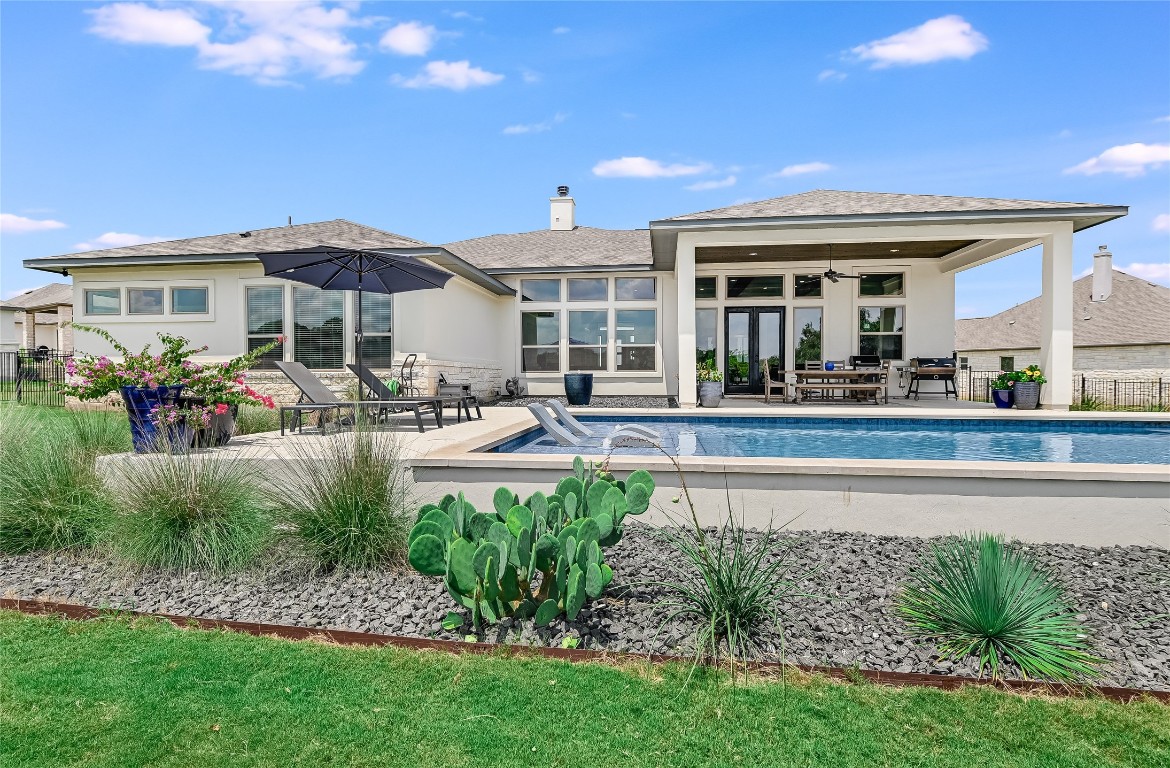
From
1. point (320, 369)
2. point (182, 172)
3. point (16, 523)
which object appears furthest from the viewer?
point (320, 369)

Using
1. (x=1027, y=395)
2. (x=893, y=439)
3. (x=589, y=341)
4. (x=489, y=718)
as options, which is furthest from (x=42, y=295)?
(x=1027, y=395)

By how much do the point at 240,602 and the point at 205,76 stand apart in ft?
26.4

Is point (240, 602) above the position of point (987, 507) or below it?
below

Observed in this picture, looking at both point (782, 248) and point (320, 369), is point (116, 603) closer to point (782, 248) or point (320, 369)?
point (320, 369)

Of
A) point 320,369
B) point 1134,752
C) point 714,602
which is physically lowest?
point 1134,752

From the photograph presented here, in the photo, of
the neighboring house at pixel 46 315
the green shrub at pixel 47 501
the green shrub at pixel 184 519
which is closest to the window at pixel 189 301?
the green shrub at pixel 47 501

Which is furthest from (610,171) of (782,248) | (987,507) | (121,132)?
(987,507)

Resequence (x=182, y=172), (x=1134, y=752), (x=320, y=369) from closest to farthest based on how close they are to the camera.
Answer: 1. (x=1134, y=752)
2. (x=182, y=172)
3. (x=320, y=369)

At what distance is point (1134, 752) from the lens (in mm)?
1955

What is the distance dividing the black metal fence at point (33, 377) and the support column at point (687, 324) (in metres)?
11.2

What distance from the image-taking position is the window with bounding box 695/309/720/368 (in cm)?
1504

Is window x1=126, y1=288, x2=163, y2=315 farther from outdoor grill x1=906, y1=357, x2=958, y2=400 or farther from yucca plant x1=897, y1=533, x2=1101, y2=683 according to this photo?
outdoor grill x1=906, y1=357, x2=958, y2=400

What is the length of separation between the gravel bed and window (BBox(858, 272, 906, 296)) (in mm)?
11570

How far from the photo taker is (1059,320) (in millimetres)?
10398
